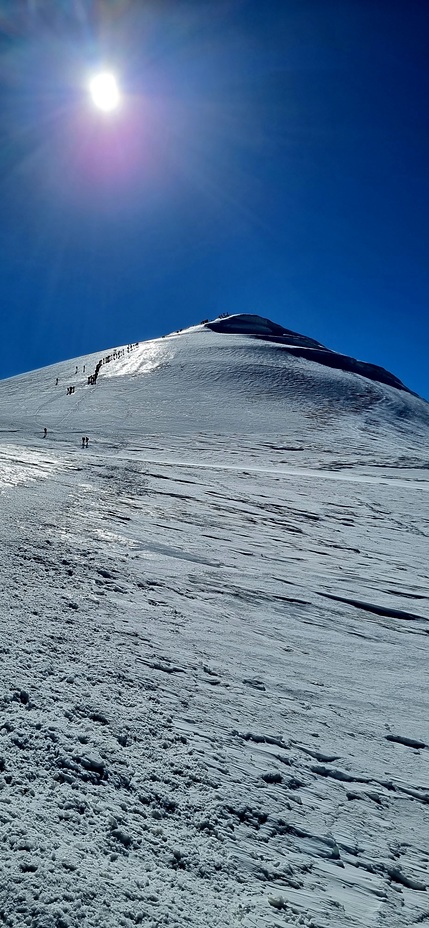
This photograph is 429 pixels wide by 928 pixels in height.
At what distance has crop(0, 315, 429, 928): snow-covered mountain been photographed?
98.7 inches

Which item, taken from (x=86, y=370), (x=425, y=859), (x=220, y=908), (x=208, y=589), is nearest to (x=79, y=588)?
(x=208, y=589)

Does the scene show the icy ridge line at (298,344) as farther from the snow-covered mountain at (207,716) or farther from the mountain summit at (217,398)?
the snow-covered mountain at (207,716)

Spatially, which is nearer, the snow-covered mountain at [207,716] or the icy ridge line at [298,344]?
the snow-covered mountain at [207,716]

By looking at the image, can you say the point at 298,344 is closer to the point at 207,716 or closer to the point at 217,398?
the point at 217,398

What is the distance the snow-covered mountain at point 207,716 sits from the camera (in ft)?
8.22

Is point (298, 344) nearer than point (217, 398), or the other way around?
point (217, 398)

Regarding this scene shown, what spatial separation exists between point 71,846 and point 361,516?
1142cm

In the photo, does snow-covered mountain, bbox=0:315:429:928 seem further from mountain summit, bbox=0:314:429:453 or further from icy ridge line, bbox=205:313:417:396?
icy ridge line, bbox=205:313:417:396

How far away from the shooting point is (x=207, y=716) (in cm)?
379

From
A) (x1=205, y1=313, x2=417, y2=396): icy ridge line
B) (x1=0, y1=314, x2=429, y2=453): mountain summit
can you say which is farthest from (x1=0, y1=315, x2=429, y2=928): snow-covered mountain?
(x1=205, y1=313, x2=417, y2=396): icy ridge line

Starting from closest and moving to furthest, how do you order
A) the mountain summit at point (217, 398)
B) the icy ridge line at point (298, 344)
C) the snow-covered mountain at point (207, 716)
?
the snow-covered mountain at point (207, 716) → the mountain summit at point (217, 398) → the icy ridge line at point (298, 344)

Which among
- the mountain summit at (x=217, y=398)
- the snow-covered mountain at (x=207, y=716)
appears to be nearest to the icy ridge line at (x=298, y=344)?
the mountain summit at (x=217, y=398)

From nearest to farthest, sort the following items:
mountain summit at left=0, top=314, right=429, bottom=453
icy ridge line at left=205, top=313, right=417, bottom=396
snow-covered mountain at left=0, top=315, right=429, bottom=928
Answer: snow-covered mountain at left=0, top=315, right=429, bottom=928
mountain summit at left=0, top=314, right=429, bottom=453
icy ridge line at left=205, top=313, right=417, bottom=396

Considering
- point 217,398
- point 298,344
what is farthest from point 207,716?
point 298,344
